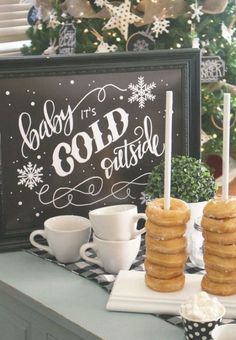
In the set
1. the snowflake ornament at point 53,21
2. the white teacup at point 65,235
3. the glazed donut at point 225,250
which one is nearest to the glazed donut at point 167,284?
the glazed donut at point 225,250

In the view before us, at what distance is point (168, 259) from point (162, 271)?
0.09 ft

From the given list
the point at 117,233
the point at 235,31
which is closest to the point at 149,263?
the point at 117,233

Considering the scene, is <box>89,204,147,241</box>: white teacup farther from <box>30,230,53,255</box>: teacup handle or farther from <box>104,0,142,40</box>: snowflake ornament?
<box>104,0,142,40</box>: snowflake ornament

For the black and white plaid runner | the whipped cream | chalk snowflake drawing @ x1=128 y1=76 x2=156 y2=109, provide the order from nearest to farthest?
1. the whipped cream
2. the black and white plaid runner
3. chalk snowflake drawing @ x1=128 y1=76 x2=156 y2=109

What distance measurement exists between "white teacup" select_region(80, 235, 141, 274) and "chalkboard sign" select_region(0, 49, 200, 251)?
7.2 inches

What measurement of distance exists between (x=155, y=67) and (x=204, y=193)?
32cm

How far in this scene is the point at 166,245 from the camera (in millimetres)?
1308

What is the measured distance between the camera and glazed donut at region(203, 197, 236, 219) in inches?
49.9

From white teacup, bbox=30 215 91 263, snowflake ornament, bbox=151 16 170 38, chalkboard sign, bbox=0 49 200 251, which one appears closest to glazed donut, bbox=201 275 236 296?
white teacup, bbox=30 215 91 263

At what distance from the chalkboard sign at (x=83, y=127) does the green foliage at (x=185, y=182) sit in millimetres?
103

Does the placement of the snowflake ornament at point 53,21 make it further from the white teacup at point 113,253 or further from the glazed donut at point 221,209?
the glazed donut at point 221,209

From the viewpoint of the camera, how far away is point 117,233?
145 centimetres

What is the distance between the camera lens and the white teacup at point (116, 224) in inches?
56.5

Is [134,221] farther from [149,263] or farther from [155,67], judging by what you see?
[155,67]
